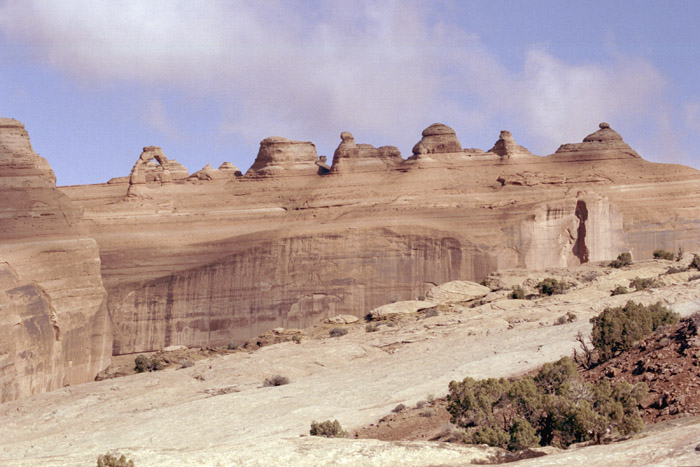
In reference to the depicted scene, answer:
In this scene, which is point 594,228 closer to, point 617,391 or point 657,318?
point 657,318

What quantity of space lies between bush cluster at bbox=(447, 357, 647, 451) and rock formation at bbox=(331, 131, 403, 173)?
1381 inches

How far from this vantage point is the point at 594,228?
40.2 meters

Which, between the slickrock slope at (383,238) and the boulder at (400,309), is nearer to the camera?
the boulder at (400,309)

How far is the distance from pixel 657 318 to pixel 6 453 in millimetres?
11789

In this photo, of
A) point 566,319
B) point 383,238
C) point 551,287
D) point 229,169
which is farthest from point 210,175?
point 566,319

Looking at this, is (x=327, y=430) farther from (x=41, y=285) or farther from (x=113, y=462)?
(x=41, y=285)

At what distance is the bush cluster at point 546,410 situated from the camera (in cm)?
1069

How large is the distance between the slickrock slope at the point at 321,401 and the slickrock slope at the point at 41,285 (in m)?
3.10

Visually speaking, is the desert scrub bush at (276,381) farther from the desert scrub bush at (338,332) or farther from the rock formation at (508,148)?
the rock formation at (508,148)

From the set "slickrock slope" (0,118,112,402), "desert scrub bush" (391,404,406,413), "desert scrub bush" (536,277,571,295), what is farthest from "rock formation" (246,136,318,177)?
"desert scrub bush" (391,404,406,413)

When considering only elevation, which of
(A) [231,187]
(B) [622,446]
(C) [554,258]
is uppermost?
(A) [231,187]

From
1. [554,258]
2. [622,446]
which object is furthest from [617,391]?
[554,258]

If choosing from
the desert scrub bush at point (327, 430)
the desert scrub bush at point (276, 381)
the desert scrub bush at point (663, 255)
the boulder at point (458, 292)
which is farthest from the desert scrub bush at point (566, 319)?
the desert scrub bush at point (663, 255)

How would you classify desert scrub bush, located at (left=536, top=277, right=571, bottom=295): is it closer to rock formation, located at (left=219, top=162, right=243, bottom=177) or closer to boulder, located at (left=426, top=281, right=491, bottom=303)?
boulder, located at (left=426, top=281, right=491, bottom=303)
